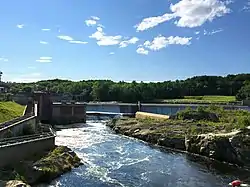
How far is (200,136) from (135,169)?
1895 cm

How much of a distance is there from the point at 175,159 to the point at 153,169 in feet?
29.5

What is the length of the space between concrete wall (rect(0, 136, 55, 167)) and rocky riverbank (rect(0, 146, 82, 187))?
85 centimetres

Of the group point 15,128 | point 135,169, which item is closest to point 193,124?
point 135,169

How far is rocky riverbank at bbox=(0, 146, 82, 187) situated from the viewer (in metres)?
34.9

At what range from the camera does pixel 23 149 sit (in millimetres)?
41875

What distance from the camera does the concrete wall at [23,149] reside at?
37.1m

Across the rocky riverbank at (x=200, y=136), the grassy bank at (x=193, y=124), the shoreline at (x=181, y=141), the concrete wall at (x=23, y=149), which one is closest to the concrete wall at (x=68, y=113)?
the grassy bank at (x=193, y=124)

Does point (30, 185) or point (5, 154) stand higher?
point (5, 154)

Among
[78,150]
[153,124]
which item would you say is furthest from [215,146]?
[153,124]

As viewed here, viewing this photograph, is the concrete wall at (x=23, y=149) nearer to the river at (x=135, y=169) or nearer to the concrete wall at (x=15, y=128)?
the concrete wall at (x=15, y=128)

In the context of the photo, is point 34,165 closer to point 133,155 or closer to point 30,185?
point 30,185

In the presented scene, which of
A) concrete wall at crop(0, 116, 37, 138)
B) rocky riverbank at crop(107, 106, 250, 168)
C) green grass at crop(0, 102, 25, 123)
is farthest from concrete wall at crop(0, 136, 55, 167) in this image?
rocky riverbank at crop(107, 106, 250, 168)

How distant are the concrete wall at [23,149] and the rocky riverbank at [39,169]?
2.79ft

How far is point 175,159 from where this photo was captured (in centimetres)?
5534
